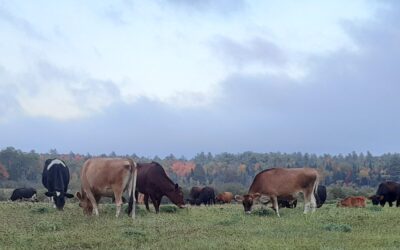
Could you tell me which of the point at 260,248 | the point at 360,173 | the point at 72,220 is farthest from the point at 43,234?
the point at 360,173

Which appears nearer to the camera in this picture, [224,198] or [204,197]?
[204,197]

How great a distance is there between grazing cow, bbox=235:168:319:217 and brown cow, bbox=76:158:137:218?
4.61 m

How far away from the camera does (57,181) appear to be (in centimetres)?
2519

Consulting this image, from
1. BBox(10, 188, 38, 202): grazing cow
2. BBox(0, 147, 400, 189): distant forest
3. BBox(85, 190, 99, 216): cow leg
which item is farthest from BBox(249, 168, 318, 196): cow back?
BBox(0, 147, 400, 189): distant forest

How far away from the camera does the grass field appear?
44.2ft

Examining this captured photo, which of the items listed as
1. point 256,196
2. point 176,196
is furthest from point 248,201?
point 176,196

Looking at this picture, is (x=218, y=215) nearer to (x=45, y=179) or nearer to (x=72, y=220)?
(x=72, y=220)

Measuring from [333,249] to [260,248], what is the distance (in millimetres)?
1561

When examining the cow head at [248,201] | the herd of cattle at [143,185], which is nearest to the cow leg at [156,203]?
the herd of cattle at [143,185]

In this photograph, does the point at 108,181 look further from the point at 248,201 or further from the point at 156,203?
the point at 248,201

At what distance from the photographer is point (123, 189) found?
21.2 meters

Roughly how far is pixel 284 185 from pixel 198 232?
821cm

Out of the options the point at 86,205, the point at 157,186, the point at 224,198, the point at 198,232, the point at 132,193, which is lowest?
the point at 224,198

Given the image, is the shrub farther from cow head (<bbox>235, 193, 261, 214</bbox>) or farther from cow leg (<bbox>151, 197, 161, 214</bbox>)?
cow leg (<bbox>151, 197, 161, 214</bbox>)
